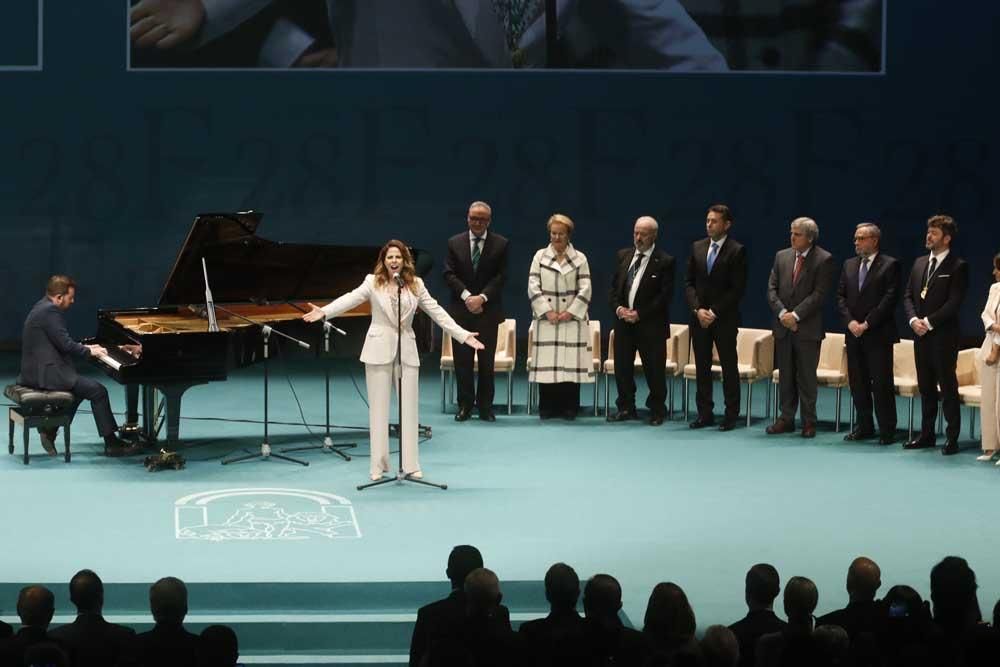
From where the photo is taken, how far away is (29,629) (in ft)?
13.6

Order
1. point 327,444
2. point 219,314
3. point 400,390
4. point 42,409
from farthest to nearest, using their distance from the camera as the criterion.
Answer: point 219,314 → point 327,444 → point 42,409 → point 400,390

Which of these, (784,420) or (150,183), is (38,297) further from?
(784,420)

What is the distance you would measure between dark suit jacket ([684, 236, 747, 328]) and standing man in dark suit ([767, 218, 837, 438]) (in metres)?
0.26

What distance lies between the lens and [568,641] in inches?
167

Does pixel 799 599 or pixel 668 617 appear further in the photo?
pixel 799 599

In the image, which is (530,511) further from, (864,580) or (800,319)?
(864,580)

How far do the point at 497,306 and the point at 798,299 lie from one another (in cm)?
221

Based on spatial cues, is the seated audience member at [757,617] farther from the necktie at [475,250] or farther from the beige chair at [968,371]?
the necktie at [475,250]

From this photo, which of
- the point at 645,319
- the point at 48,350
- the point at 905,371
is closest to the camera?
the point at 48,350

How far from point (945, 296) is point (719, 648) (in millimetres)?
6306

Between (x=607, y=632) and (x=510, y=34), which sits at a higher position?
(x=510, y=34)

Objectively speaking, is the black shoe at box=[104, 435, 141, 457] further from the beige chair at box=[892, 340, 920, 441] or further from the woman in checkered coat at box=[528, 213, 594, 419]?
the beige chair at box=[892, 340, 920, 441]

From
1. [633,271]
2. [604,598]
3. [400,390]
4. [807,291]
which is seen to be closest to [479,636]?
[604,598]

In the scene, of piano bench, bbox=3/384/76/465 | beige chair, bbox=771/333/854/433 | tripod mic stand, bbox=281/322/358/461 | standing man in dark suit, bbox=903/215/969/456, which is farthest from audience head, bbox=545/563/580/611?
beige chair, bbox=771/333/854/433
